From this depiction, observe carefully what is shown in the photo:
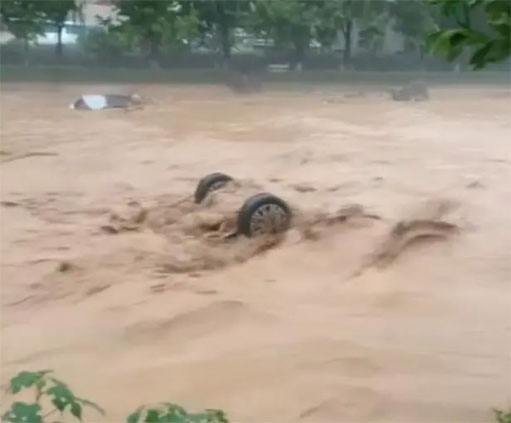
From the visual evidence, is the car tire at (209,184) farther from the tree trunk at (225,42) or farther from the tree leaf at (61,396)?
the tree leaf at (61,396)

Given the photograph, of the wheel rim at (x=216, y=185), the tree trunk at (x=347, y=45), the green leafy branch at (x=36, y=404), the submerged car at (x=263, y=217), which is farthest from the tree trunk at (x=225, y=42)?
the green leafy branch at (x=36, y=404)

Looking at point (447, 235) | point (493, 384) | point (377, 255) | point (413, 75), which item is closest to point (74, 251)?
point (377, 255)

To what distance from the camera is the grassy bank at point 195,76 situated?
5.56 m

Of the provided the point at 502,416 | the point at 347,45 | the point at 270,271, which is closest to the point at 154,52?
the point at 347,45

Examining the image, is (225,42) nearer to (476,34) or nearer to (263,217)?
(263,217)

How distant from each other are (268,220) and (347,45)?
2059mm

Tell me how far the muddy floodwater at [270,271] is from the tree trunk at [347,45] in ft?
1.30

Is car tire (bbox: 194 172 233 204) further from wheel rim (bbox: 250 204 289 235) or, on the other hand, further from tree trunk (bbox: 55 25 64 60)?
tree trunk (bbox: 55 25 64 60)

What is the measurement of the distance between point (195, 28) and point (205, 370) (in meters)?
3.18

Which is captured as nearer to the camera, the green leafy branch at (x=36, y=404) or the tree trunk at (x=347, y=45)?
the green leafy branch at (x=36, y=404)

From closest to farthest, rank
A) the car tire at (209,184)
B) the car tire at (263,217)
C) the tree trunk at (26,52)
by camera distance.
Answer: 1. the car tire at (263,217)
2. the car tire at (209,184)
3. the tree trunk at (26,52)

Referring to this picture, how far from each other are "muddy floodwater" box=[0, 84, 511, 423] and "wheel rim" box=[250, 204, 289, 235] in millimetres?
64

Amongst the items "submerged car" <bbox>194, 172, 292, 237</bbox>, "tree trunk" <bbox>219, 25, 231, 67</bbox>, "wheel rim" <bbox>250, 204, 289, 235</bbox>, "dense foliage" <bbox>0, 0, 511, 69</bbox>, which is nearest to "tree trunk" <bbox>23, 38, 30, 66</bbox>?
"dense foliage" <bbox>0, 0, 511, 69</bbox>

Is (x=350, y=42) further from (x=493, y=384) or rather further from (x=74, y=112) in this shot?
(x=493, y=384)
